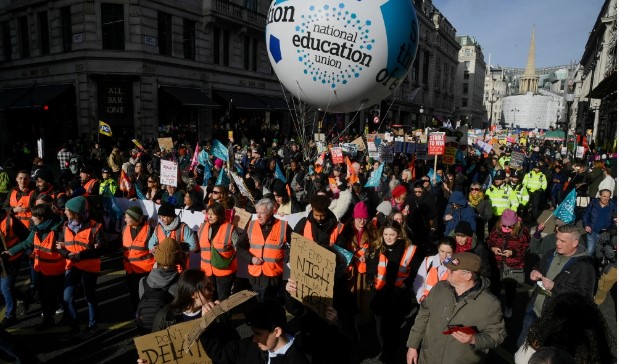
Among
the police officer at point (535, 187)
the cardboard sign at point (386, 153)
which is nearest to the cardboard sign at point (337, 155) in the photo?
the cardboard sign at point (386, 153)

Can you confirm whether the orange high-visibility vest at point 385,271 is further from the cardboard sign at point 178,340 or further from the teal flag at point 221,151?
the teal flag at point 221,151

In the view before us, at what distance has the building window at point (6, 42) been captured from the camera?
23578 millimetres

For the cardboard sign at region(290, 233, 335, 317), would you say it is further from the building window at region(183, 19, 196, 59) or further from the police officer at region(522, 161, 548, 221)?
the building window at region(183, 19, 196, 59)

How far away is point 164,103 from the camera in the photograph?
2173 cm

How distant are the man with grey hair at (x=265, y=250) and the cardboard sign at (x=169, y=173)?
322 centimetres

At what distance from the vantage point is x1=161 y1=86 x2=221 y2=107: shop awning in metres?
21.1

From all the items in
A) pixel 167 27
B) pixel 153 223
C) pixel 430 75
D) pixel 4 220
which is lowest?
pixel 153 223

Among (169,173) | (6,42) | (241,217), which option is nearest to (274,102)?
(6,42)

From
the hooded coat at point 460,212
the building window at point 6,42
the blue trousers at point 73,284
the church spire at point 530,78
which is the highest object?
the church spire at point 530,78

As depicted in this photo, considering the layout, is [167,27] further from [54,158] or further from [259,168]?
[259,168]

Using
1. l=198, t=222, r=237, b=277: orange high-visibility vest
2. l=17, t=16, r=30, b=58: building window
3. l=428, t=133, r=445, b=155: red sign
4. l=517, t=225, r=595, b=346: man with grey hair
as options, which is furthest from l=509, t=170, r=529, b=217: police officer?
l=17, t=16, r=30, b=58: building window

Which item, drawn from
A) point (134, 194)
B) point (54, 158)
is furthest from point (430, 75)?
point (134, 194)

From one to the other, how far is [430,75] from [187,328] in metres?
64.9

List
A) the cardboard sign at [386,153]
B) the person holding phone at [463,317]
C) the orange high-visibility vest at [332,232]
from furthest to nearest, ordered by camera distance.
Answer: the cardboard sign at [386,153] → the orange high-visibility vest at [332,232] → the person holding phone at [463,317]
